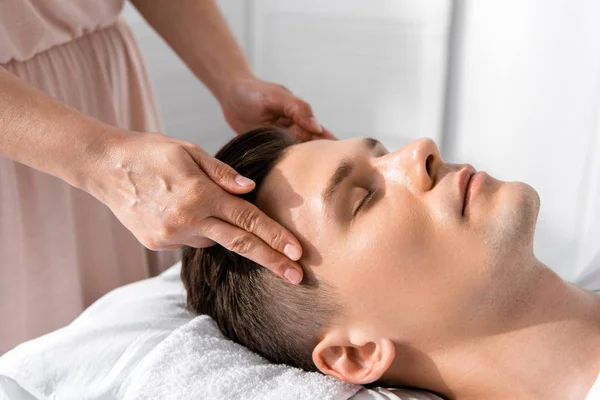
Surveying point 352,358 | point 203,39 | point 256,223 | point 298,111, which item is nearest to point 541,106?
point 298,111

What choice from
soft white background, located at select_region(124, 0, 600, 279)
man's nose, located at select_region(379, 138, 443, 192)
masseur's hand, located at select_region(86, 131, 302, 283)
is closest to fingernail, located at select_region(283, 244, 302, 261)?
masseur's hand, located at select_region(86, 131, 302, 283)

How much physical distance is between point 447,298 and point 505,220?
15cm

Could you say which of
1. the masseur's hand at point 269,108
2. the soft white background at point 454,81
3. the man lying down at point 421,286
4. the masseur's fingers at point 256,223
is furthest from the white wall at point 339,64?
the masseur's fingers at point 256,223

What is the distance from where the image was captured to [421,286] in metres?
1.07

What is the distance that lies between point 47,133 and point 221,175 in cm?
27

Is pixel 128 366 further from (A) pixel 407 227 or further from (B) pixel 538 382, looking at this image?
(B) pixel 538 382

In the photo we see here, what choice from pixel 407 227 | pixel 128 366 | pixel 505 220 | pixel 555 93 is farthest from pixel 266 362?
pixel 555 93

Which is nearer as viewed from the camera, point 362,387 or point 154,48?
point 362,387

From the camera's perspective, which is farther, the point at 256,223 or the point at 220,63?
the point at 220,63

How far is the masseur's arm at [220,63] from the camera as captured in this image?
1.54 m

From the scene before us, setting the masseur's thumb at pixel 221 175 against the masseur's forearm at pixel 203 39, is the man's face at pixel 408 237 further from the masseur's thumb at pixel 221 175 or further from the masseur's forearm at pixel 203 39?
the masseur's forearm at pixel 203 39

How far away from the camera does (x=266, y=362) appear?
1197mm

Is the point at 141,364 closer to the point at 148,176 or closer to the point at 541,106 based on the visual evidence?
the point at 148,176

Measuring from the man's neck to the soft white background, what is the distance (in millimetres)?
972
